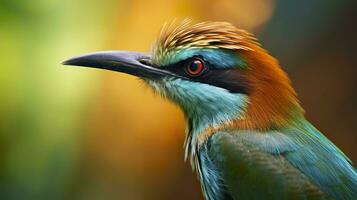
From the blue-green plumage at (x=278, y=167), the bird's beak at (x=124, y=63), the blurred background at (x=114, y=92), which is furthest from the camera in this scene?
the blurred background at (x=114, y=92)

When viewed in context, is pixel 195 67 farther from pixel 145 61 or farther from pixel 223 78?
pixel 145 61

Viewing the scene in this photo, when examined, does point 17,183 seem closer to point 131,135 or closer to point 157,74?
point 131,135

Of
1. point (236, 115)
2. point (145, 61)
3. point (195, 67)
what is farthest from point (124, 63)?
point (236, 115)

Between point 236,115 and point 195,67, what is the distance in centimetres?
36

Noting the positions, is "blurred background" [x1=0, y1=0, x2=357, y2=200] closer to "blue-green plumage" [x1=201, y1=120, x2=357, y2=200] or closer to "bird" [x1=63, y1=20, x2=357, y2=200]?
"bird" [x1=63, y1=20, x2=357, y2=200]

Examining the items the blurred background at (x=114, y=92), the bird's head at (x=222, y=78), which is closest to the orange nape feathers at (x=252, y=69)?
the bird's head at (x=222, y=78)

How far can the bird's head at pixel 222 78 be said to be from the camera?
5.13 m

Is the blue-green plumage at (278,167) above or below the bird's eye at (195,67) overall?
below

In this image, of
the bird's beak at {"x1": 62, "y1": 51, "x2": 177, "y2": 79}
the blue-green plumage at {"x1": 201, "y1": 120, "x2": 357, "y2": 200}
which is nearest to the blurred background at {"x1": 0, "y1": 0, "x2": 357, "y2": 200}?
the bird's beak at {"x1": 62, "y1": 51, "x2": 177, "y2": 79}

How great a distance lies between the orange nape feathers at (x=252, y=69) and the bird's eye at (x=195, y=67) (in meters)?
0.09

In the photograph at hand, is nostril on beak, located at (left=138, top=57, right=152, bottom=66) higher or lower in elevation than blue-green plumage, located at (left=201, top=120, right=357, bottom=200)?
higher

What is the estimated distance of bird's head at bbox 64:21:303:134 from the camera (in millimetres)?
5133

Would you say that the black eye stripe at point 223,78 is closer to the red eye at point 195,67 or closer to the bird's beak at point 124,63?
the red eye at point 195,67

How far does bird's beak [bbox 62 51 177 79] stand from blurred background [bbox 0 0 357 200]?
212 cm
